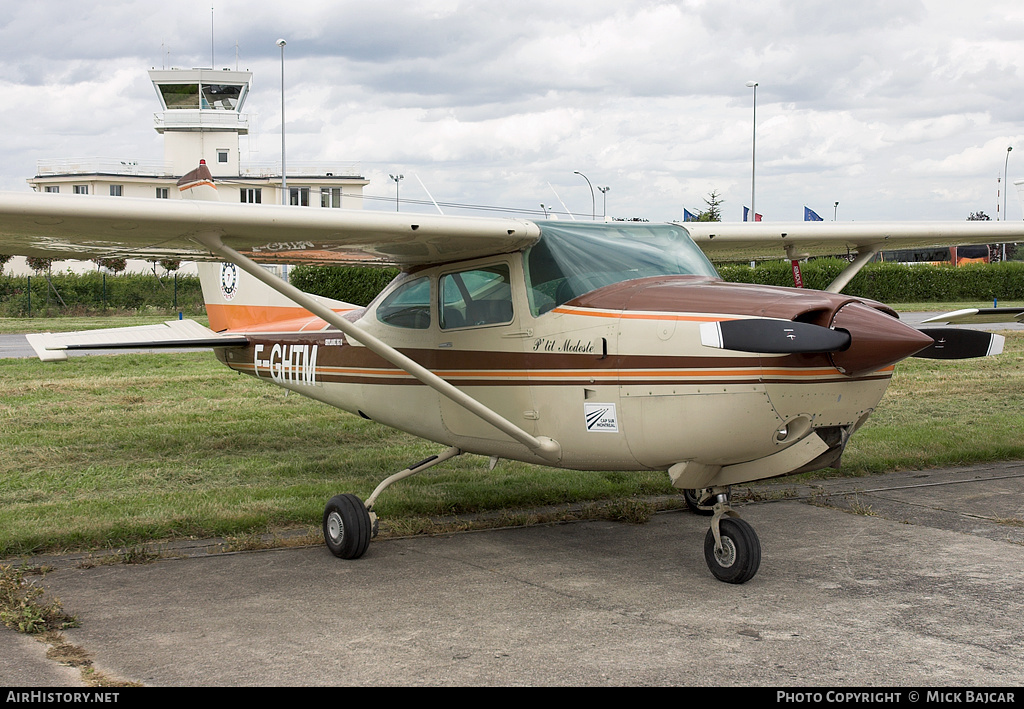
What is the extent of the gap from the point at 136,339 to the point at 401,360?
447cm

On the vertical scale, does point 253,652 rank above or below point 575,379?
below

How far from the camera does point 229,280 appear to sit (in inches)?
390

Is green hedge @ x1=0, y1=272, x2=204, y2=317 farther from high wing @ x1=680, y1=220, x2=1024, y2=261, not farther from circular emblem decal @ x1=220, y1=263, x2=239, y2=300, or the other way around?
high wing @ x1=680, y1=220, x2=1024, y2=261

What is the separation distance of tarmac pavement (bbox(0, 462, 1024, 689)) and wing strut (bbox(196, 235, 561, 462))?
2.55ft

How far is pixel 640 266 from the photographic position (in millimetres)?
5781

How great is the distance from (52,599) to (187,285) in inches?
1411

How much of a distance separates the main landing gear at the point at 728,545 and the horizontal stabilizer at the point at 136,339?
531cm

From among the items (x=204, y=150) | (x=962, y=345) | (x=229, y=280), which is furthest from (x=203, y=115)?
(x=962, y=345)

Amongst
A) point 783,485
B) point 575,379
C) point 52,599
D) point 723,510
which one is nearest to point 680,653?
point 723,510

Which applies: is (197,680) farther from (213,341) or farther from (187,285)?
(187,285)

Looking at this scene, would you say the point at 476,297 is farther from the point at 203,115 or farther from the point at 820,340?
the point at 203,115

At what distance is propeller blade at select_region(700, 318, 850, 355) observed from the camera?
450 cm

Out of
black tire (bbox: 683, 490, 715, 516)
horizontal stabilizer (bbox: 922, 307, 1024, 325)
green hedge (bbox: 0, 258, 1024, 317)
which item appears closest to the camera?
black tire (bbox: 683, 490, 715, 516)

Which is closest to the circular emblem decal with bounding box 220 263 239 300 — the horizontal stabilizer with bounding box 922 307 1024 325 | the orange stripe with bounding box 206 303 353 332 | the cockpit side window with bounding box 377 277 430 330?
the orange stripe with bounding box 206 303 353 332
